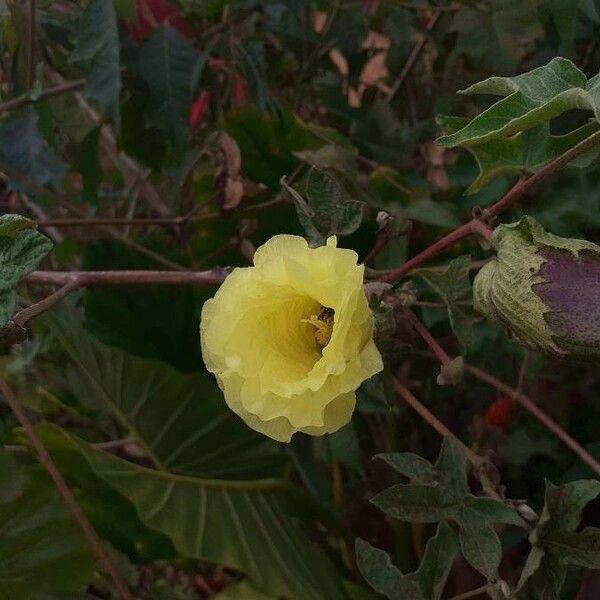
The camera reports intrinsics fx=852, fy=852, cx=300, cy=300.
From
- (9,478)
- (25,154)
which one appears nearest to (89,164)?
(25,154)

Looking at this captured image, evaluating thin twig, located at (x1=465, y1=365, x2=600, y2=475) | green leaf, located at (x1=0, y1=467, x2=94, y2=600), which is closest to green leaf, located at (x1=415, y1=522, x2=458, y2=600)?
thin twig, located at (x1=465, y1=365, x2=600, y2=475)

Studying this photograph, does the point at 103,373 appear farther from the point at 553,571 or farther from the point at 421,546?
the point at 553,571

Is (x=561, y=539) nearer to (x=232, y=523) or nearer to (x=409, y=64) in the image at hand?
(x=232, y=523)

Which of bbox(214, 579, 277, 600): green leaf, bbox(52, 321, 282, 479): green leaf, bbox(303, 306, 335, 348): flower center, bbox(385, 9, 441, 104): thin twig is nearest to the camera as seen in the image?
bbox(303, 306, 335, 348): flower center

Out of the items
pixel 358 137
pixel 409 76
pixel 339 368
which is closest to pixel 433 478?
pixel 339 368

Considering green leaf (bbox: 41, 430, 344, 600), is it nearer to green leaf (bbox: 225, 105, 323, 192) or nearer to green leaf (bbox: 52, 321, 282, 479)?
green leaf (bbox: 52, 321, 282, 479)
